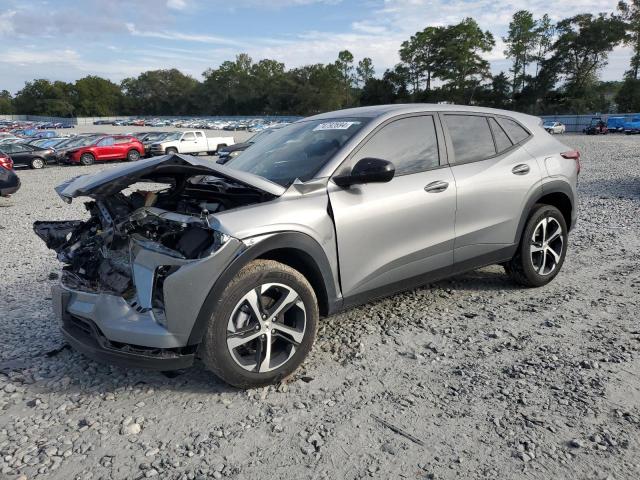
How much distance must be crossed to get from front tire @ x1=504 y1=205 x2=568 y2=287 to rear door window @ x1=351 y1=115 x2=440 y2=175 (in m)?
1.36

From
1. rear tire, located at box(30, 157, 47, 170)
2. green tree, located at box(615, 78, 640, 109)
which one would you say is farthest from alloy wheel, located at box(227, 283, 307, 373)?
green tree, located at box(615, 78, 640, 109)

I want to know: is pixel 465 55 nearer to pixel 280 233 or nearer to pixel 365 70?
pixel 365 70

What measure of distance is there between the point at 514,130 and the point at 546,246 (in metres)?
1.17

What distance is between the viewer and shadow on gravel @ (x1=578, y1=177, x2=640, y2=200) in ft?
35.5

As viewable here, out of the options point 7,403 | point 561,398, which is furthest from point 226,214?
point 561,398

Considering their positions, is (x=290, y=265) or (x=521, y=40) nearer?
(x=290, y=265)

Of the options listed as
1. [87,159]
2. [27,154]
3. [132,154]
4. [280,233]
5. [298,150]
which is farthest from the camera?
[132,154]

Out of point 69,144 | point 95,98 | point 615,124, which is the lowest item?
point 615,124

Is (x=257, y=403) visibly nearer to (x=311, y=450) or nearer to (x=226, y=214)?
(x=311, y=450)

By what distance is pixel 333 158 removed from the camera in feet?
11.8

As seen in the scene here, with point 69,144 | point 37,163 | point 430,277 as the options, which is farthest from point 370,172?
point 69,144

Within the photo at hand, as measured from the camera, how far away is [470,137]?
173 inches

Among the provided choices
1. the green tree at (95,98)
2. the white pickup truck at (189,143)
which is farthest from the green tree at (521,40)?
the green tree at (95,98)

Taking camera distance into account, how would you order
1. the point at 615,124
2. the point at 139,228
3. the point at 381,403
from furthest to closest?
1. the point at 615,124
2. the point at 139,228
3. the point at 381,403
